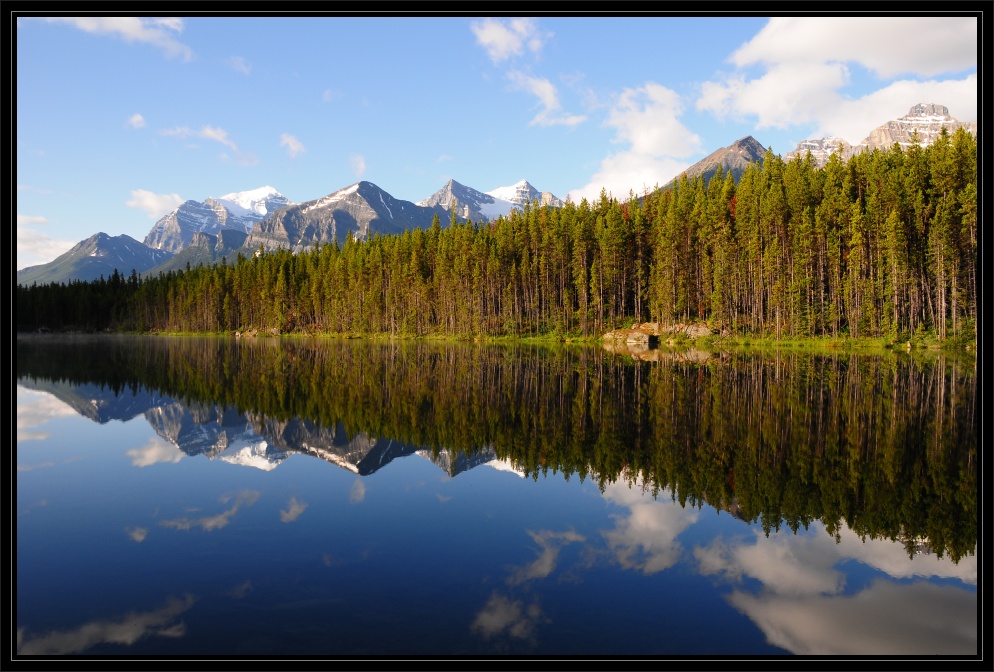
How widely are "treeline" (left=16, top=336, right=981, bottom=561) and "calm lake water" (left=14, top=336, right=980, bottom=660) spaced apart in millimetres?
104

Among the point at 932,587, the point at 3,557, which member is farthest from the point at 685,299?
the point at 3,557

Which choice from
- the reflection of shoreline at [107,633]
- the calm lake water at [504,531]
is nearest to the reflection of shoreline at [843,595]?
the calm lake water at [504,531]

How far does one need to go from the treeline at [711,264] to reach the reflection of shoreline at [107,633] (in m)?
71.7

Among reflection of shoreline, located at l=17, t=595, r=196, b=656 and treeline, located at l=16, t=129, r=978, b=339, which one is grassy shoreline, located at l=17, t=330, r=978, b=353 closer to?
treeline, located at l=16, t=129, r=978, b=339

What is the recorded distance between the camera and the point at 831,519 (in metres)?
10.4

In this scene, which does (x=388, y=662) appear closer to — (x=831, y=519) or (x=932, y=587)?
(x=932, y=587)

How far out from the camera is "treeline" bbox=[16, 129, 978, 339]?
63.4 m

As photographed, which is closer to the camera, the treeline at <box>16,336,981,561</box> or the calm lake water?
the calm lake water

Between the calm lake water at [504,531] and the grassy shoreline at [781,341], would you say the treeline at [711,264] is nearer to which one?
the grassy shoreline at [781,341]

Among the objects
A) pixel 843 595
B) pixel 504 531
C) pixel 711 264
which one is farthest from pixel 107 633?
pixel 711 264

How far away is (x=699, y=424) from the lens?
59.8ft

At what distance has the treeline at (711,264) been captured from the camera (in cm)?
6344

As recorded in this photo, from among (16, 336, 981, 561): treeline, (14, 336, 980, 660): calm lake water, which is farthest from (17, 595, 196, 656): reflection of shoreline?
(16, 336, 981, 561): treeline

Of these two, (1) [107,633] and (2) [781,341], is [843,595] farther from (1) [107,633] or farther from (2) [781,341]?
(2) [781,341]
